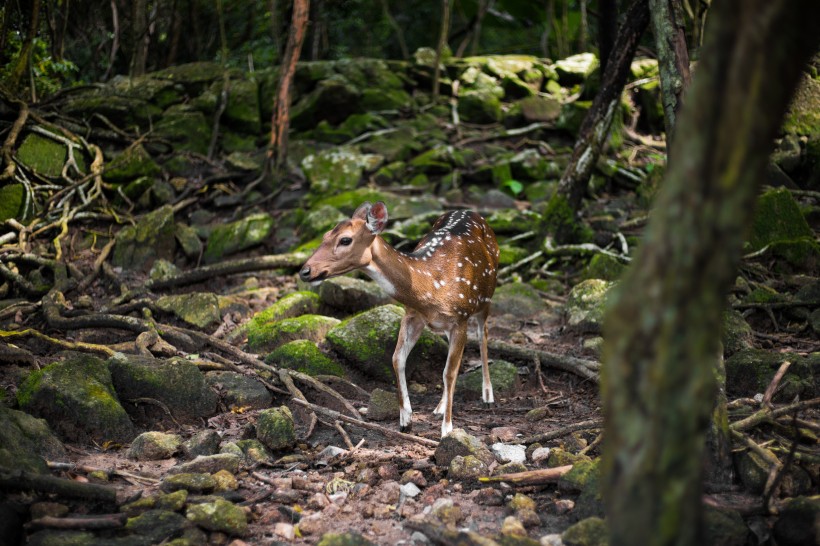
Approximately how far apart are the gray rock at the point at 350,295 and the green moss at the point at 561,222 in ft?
8.79

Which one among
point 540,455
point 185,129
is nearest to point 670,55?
point 540,455

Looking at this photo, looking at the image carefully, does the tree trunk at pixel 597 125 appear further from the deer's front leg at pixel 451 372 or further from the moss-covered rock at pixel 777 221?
the deer's front leg at pixel 451 372

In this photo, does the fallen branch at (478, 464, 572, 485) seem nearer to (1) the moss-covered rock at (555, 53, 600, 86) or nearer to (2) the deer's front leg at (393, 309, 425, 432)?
(2) the deer's front leg at (393, 309, 425, 432)

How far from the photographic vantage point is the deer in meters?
5.27

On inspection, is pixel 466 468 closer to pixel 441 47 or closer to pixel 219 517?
pixel 219 517

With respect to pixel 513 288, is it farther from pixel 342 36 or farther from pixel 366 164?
pixel 342 36

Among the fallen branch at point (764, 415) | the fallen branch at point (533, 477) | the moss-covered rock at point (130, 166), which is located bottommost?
the fallen branch at point (533, 477)

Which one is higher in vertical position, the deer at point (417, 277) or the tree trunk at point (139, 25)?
the tree trunk at point (139, 25)

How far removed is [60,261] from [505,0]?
15439 millimetres

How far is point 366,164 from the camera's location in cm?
1233

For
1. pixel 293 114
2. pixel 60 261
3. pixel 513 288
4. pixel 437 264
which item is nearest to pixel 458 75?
pixel 293 114

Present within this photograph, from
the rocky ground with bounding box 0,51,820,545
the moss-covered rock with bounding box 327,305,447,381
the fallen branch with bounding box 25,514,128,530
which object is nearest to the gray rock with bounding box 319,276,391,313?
the rocky ground with bounding box 0,51,820,545

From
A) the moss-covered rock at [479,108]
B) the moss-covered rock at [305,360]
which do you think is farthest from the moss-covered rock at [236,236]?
the moss-covered rock at [479,108]

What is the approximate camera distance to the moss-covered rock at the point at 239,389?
5609 mm
